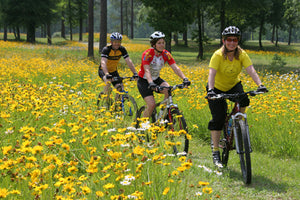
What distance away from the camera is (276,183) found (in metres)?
4.35

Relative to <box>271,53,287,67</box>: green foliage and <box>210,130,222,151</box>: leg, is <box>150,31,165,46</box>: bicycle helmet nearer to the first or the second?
<box>210,130,222,151</box>: leg

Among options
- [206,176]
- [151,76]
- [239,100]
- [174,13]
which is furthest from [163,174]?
[174,13]

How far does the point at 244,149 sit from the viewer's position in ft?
13.3

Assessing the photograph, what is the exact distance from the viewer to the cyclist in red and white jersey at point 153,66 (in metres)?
5.18

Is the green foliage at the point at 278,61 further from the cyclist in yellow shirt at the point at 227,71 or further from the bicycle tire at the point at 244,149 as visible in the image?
the bicycle tire at the point at 244,149

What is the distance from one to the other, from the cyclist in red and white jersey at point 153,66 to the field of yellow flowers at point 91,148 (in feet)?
2.05

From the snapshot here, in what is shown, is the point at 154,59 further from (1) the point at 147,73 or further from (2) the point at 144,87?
(2) the point at 144,87

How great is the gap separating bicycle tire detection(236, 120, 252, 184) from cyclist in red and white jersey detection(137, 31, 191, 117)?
1290 mm

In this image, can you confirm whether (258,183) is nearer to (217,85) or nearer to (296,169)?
(296,169)

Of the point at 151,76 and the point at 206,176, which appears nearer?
the point at 206,176

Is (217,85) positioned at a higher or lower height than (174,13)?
lower

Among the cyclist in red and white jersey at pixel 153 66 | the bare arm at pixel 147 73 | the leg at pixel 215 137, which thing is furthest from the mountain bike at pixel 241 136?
the bare arm at pixel 147 73

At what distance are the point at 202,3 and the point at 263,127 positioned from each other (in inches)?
740

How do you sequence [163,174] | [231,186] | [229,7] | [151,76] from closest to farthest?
[163,174] → [231,186] → [151,76] → [229,7]
